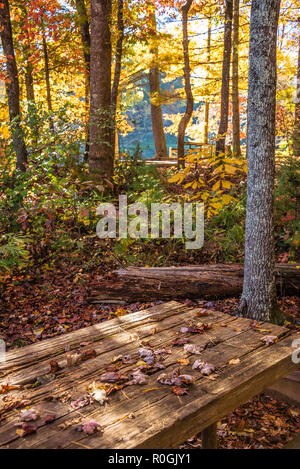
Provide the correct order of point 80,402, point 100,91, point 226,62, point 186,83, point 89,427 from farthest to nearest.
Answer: point 186,83
point 226,62
point 100,91
point 80,402
point 89,427

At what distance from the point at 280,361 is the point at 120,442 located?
1.34 metres

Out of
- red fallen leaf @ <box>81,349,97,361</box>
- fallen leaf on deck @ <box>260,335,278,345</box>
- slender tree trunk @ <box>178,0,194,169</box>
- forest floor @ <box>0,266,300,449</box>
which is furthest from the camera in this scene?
slender tree trunk @ <box>178,0,194,169</box>

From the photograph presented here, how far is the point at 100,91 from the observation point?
27.1 ft

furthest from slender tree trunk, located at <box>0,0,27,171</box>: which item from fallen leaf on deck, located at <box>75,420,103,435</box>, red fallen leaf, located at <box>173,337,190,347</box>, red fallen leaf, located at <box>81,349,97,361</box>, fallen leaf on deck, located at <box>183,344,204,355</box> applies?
fallen leaf on deck, located at <box>75,420,103,435</box>

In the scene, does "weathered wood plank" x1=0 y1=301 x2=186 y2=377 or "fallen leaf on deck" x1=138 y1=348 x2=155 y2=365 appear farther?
"weathered wood plank" x1=0 y1=301 x2=186 y2=377

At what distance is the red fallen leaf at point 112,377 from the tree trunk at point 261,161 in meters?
1.96

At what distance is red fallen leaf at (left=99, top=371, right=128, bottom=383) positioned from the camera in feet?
7.95

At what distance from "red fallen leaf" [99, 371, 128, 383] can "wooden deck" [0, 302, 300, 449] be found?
0.15ft

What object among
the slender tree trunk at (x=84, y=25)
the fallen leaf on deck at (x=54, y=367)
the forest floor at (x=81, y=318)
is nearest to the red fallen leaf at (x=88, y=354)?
the fallen leaf on deck at (x=54, y=367)

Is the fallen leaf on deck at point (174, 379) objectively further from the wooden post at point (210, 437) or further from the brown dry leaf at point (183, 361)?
the wooden post at point (210, 437)

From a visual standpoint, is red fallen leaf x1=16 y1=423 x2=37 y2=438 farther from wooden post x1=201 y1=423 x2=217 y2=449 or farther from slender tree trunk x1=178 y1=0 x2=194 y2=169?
slender tree trunk x1=178 y1=0 x2=194 y2=169

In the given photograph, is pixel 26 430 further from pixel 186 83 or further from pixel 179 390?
pixel 186 83

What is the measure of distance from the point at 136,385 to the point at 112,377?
168 mm

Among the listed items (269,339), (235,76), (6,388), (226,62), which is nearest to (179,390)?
(269,339)
